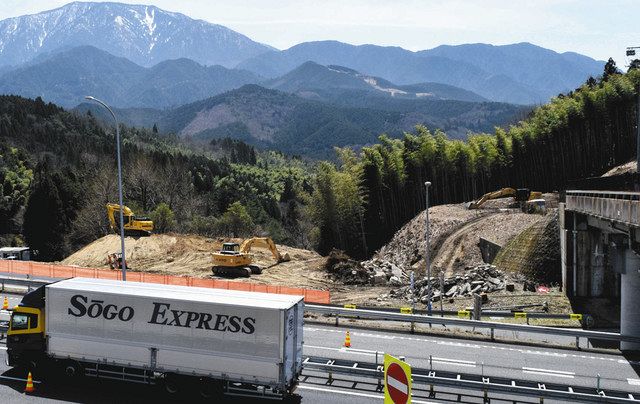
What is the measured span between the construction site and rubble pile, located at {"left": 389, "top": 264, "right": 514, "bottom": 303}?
0.07 m

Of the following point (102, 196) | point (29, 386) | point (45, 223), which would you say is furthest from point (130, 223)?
point (29, 386)

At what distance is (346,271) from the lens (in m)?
52.9

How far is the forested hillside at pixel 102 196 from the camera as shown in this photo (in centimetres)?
8356

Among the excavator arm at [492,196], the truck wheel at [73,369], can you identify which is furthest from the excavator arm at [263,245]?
the truck wheel at [73,369]

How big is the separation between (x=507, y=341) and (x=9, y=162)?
114m

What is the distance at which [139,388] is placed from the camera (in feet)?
68.0

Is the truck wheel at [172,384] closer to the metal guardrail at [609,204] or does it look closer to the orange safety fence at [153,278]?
the metal guardrail at [609,204]

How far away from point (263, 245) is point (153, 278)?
51.0 ft

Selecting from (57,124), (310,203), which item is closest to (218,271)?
(310,203)

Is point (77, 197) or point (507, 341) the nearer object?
point (507, 341)

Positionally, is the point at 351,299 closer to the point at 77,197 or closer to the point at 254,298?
the point at 254,298

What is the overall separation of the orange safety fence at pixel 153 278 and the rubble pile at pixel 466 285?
6.31 metres

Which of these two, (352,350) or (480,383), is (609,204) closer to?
(480,383)

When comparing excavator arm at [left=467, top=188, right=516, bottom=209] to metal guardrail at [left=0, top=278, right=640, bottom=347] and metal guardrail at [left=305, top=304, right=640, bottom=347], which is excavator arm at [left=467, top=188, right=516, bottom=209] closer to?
metal guardrail at [left=0, top=278, right=640, bottom=347]
